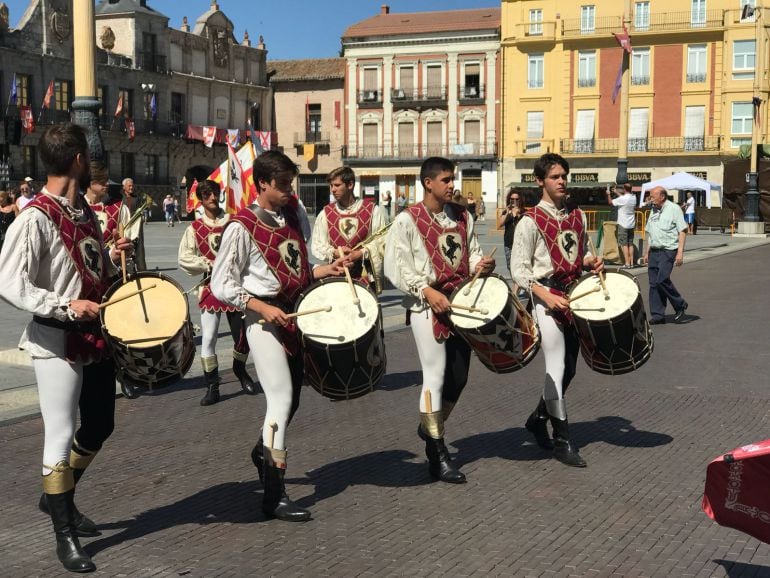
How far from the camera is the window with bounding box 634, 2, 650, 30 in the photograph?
188ft

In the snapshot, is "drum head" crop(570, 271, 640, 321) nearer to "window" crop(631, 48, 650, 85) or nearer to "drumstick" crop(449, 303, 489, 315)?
"drumstick" crop(449, 303, 489, 315)

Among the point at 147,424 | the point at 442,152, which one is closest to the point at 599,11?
the point at 442,152

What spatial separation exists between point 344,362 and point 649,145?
55.3 meters

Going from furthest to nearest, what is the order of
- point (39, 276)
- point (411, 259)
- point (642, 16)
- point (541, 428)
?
→ point (642, 16), point (541, 428), point (411, 259), point (39, 276)

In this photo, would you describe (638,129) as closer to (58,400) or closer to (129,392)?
(129,392)

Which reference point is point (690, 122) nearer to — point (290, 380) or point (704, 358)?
point (704, 358)

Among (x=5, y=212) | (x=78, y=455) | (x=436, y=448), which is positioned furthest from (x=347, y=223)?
(x=5, y=212)

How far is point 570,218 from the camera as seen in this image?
21.1 feet

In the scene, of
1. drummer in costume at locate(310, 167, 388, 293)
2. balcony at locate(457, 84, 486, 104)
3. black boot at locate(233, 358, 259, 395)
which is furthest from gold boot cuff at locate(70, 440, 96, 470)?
balcony at locate(457, 84, 486, 104)

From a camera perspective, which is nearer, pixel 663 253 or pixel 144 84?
pixel 663 253

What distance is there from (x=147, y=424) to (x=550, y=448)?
119 inches

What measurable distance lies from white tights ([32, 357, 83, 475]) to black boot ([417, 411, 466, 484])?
214 cm

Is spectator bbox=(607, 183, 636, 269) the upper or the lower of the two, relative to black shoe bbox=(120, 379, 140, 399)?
upper

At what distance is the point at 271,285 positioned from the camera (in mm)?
5270
